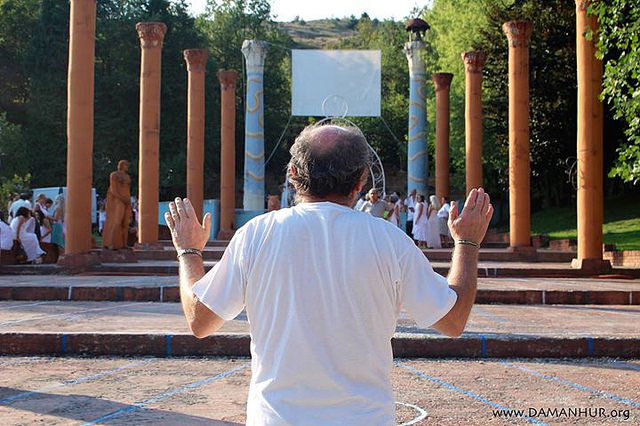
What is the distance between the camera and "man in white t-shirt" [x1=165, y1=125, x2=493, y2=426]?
2.44 meters

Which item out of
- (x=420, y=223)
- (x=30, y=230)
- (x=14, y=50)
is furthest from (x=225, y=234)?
(x=14, y=50)

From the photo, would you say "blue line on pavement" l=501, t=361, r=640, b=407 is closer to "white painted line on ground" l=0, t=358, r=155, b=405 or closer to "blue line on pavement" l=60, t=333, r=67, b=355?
"white painted line on ground" l=0, t=358, r=155, b=405

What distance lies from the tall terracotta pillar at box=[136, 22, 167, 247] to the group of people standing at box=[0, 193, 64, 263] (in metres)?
2.88

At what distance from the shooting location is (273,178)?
58.2 m

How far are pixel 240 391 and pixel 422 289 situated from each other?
12.7ft

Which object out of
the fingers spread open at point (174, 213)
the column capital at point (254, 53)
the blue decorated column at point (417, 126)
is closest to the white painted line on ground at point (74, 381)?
the fingers spread open at point (174, 213)

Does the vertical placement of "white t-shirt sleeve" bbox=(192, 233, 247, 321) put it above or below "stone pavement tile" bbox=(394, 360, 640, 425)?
above

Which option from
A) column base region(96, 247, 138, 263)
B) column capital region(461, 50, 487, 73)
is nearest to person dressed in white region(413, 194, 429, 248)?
column capital region(461, 50, 487, 73)

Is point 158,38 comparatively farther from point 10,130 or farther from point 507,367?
point 10,130

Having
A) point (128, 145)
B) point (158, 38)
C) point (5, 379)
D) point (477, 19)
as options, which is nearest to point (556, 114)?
point (477, 19)

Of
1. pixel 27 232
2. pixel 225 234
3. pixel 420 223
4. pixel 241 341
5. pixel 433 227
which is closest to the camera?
pixel 241 341

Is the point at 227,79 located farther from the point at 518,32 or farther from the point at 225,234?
the point at 518,32

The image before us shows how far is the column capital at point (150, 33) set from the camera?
21.3m

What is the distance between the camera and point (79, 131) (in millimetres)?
16094
